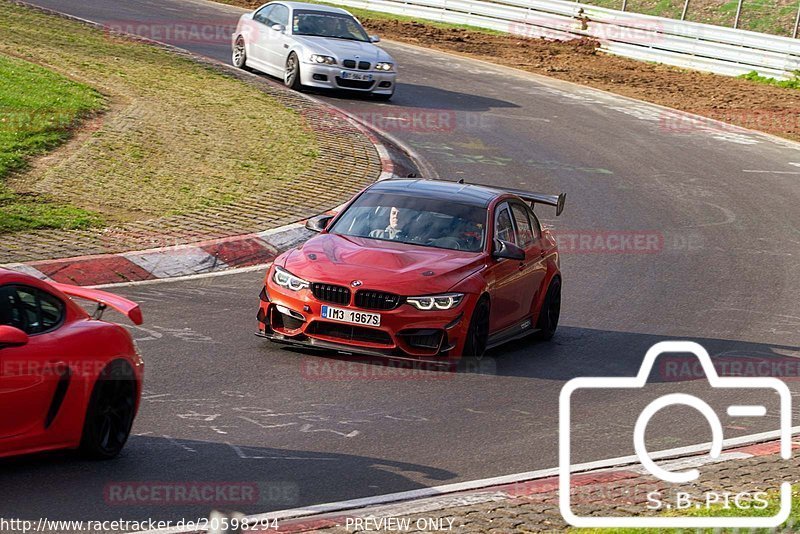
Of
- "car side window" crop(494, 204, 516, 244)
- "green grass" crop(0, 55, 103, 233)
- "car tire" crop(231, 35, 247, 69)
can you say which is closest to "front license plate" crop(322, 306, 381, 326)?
"car side window" crop(494, 204, 516, 244)

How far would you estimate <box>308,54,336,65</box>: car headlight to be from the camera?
2806 cm

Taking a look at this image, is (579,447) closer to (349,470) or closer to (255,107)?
(349,470)

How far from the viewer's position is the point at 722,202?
2338 centimetres

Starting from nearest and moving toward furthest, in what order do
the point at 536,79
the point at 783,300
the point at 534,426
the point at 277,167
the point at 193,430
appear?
the point at 193,430
the point at 534,426
the point at 783,300
the point at 277,167
the point at 536,79

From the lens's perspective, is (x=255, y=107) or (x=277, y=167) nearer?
(x=277, y=167)

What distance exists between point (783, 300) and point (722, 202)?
652 centimetres

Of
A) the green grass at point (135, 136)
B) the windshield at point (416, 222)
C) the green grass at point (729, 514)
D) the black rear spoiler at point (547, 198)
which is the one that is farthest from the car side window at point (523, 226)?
the green grass at point (729, 514)

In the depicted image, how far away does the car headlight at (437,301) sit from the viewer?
1213 cm

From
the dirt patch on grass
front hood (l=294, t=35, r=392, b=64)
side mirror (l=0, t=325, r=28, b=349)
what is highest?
side mirror (l=0, t=325, r=28, b=349)

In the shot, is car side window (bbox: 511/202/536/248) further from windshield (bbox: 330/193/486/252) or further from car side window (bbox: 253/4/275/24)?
car side window (bbox: 253/4/275/24)

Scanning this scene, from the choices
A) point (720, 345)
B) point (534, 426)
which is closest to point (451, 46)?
point (720, 345)

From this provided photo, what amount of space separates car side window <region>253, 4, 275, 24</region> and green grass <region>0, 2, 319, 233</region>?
1.78m

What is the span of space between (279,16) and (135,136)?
28.3ft

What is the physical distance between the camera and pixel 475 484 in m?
8.69
